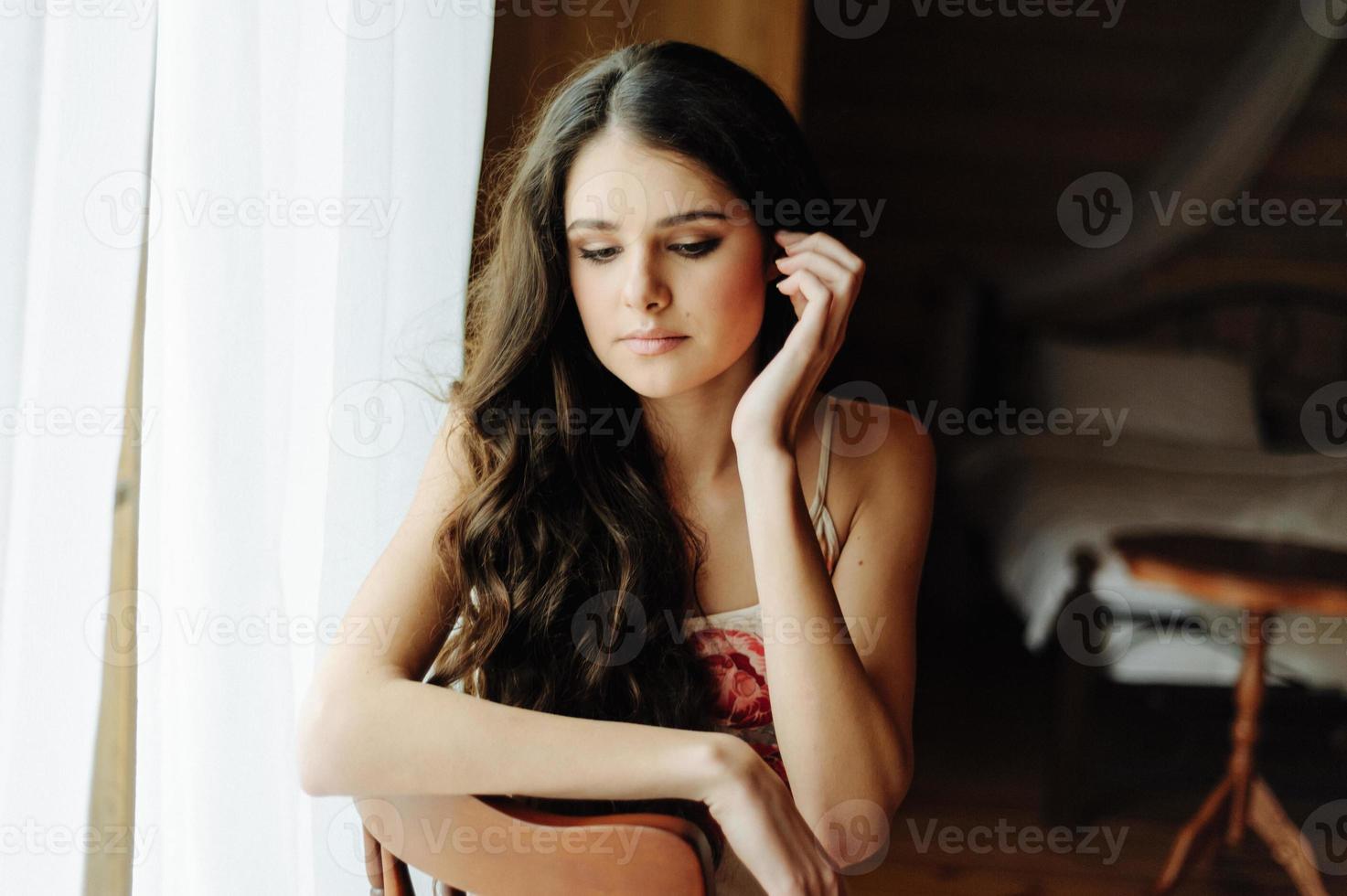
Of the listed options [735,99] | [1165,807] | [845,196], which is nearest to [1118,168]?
[845,196]

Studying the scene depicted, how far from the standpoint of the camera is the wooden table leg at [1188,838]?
168 centimetres

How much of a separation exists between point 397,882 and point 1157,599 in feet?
7.38

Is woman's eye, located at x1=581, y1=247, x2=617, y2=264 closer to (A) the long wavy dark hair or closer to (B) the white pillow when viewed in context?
(A) the long wavy dark hair

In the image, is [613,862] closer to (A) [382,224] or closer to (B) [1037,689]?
(A) [382,224]

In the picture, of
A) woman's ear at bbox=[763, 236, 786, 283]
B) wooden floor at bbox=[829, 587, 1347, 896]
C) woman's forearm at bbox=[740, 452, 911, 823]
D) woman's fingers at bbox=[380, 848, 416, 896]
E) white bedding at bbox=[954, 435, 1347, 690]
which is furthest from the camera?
white bedding at bbox=[954, 435, 1347, 690]

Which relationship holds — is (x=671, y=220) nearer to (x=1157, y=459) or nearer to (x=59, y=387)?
(x=59, y=387)

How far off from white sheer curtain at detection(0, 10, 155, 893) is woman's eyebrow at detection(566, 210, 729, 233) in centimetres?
30

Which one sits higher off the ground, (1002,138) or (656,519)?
(1002,138)

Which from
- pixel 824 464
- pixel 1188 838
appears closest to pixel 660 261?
pixel 824 464

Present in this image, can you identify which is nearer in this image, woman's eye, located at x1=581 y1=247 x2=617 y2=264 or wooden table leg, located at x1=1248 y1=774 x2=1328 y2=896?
woman's eye, located at x1=581 y1=247 x2=617 y2=264


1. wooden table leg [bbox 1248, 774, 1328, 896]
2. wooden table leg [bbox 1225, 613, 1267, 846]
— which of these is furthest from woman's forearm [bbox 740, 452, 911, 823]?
wooden table leg [bbox 1248, 774, 1328, 896]

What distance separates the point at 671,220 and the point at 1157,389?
2157 millimetres

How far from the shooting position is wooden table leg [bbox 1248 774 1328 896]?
5.79 feet

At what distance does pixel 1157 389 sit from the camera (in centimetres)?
263
